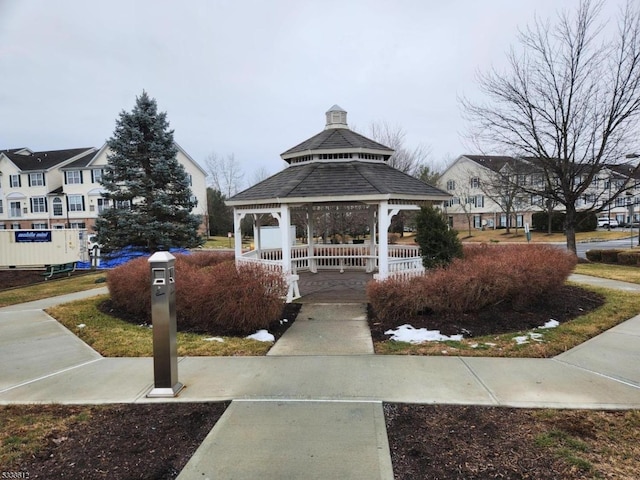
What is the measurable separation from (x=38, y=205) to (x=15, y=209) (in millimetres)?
3212

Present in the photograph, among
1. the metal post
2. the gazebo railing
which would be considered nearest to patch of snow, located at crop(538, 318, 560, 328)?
the gazebo railing

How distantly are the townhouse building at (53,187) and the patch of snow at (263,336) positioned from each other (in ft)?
122

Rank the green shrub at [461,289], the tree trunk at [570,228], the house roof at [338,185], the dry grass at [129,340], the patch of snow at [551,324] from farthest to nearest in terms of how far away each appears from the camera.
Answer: the tree trunk at [570,228], the house roof at [338,185], the green shrub at [461,289], the patch of snow at [551,324], the dry grass at [129,340]

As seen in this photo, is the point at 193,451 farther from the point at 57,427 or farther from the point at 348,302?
the point at 348,302

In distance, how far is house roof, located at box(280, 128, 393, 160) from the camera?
12.3m

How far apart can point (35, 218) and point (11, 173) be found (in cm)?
571

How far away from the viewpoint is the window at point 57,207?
4238cm

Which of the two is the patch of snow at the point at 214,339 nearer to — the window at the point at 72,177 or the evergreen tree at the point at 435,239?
the evergreen tree at the point at 435,239

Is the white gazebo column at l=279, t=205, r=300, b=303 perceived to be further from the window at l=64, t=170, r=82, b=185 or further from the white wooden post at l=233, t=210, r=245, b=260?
the window at l=64, t=170, r=82, b=185

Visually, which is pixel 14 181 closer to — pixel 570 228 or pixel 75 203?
pixel 75 203

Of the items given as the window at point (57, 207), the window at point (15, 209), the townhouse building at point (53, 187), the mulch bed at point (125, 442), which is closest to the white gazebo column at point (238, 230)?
the mulch bed at point (125, 442)

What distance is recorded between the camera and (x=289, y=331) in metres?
6.96

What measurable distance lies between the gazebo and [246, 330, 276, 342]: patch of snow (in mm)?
1909

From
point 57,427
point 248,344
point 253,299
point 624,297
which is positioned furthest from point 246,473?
point 624,297
